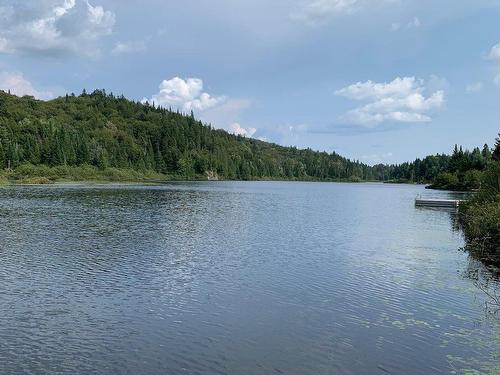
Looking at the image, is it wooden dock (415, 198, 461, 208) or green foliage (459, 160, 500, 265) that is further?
wooden dock (415, 198, 461, 208)

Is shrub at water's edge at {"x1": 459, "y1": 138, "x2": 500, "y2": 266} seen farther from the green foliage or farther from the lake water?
the lake water

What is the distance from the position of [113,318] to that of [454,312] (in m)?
17.8

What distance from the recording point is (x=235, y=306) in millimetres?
25297

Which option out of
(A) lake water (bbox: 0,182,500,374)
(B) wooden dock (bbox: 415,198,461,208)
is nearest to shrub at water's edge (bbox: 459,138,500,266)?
(A) lake water (bbox: 0,182,500,374)

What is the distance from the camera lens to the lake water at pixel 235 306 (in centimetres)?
1823

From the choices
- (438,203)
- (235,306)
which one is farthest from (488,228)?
(438,203)

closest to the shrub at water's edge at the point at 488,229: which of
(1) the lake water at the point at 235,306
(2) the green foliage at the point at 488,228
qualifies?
(2) the green foliage at the point at 488,228

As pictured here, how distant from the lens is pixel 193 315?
76.6ft

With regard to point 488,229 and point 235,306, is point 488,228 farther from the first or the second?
point 235,306

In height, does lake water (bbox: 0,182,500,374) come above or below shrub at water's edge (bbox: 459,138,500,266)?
below

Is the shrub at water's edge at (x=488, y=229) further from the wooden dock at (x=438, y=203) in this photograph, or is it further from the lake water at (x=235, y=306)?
the wooden dock at (x=438, y=203)

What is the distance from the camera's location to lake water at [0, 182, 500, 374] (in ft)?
59.8

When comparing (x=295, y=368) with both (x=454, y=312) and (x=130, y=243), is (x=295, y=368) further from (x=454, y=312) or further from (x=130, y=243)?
(x=130, y=243)

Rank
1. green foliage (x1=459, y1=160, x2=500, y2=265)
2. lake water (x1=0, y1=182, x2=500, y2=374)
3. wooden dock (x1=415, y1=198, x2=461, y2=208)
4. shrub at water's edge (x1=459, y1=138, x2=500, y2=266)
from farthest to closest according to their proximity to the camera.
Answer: wooden dock (x1=415, y1=198, x2=461, y2=208)
green foliage (x1=459, y1=160, x2=500, y2=265)
shrub at water's edge (x1=459, y1=138, x2=500, y2=266)
lake water (x1=0, y1=182, x2=500, y2=374)
